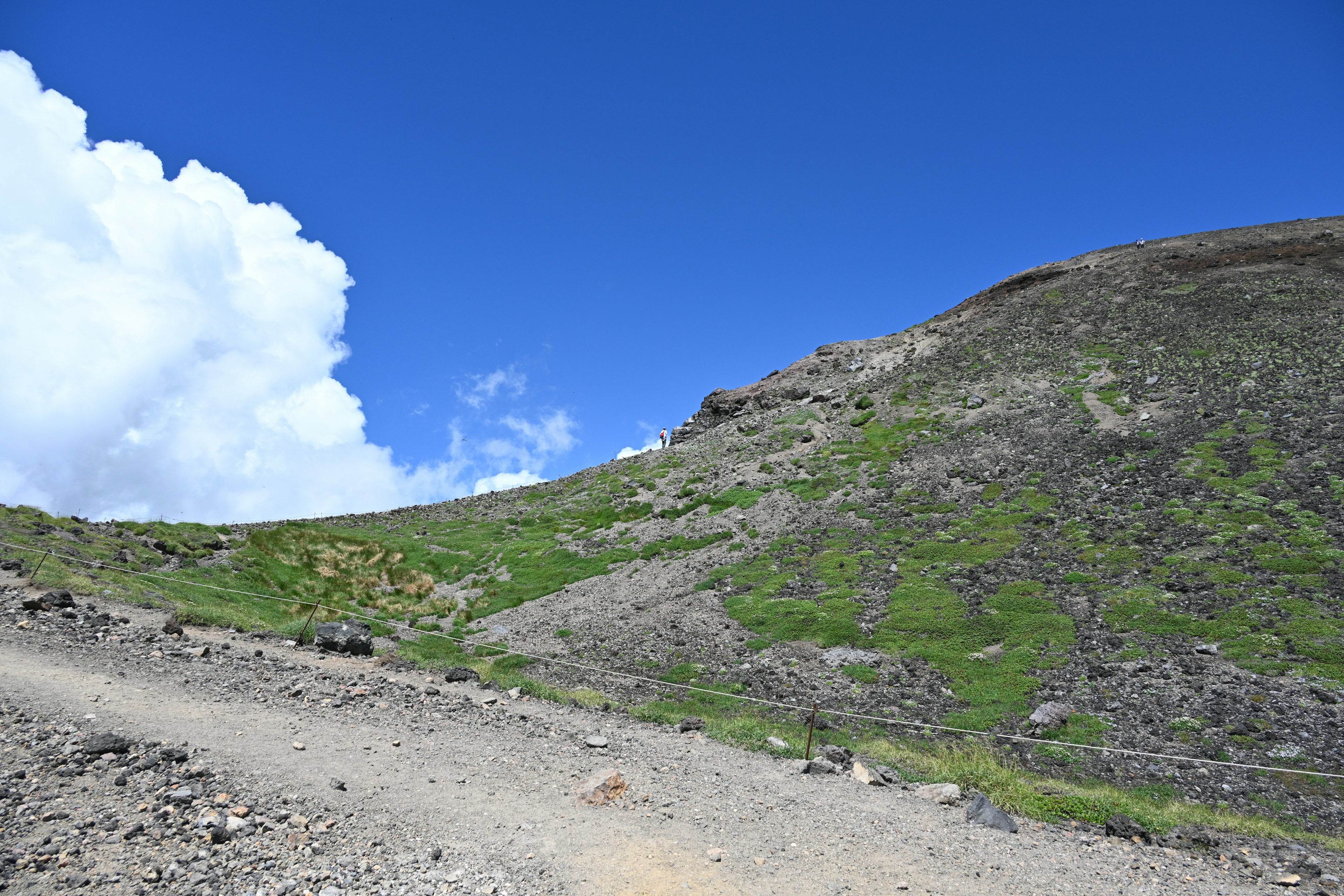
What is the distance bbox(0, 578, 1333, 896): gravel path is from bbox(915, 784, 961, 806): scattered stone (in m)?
0.49

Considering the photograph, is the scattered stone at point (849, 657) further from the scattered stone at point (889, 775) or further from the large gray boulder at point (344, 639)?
the large gray boulder at point (344, 639)

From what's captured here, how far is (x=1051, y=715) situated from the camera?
21.3m

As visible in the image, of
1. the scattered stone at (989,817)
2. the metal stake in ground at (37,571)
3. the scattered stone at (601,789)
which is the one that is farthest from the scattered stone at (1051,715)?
the metal stake in ground at (37,571)

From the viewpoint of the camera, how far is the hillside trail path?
12.2m

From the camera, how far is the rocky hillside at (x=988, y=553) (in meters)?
21.8

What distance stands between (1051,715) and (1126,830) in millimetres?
7021

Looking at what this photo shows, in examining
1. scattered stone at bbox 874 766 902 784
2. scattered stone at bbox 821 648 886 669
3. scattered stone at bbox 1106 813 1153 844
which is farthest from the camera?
scattered stone at bbox 821 648 886 669

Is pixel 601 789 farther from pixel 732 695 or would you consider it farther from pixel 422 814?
pixel 732 695

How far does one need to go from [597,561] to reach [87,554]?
90.8ft

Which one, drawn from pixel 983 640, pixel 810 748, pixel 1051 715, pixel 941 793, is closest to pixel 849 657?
pixel 983 640

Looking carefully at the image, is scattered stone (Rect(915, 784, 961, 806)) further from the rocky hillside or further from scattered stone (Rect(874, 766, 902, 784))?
the rocky hillside

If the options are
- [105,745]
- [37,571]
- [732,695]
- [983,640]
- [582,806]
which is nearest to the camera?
[105,745]

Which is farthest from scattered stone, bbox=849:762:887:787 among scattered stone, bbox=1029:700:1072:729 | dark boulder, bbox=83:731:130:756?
dark boulder, bbox=83:731:130:756

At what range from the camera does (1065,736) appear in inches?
803
